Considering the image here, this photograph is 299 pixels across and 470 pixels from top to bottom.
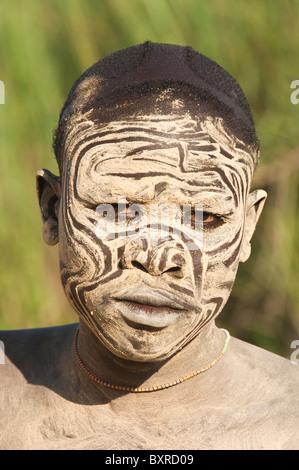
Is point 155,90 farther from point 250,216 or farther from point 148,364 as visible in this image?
point 148,364

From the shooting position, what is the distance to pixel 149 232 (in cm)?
206

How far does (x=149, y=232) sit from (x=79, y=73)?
3.05 m

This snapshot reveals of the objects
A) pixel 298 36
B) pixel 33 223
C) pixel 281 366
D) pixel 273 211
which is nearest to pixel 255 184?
pixel 273 211

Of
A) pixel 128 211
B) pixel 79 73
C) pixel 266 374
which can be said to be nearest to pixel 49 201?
pixel 128 211

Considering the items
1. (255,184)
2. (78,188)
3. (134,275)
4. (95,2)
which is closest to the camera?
(134,275)

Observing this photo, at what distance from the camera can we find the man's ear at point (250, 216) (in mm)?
2402

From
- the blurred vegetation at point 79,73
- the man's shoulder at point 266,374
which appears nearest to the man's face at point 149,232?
the man's shoulder at point 266,374

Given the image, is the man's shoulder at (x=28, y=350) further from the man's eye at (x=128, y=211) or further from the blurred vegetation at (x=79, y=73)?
the blurred vegetation at (x=79, y=73)

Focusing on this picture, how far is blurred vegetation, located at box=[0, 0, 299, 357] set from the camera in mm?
4711

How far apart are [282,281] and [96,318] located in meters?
3.13

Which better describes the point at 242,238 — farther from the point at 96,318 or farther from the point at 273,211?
the point at 273,211

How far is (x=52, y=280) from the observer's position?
5031 mm

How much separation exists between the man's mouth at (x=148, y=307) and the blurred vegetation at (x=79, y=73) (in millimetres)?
2906

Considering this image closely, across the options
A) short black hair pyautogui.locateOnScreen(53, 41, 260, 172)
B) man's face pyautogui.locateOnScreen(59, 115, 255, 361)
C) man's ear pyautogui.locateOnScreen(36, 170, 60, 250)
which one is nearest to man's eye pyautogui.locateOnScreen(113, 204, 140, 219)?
man's face pyautogui.locateOnScreen(59, 115, 255, 361)
